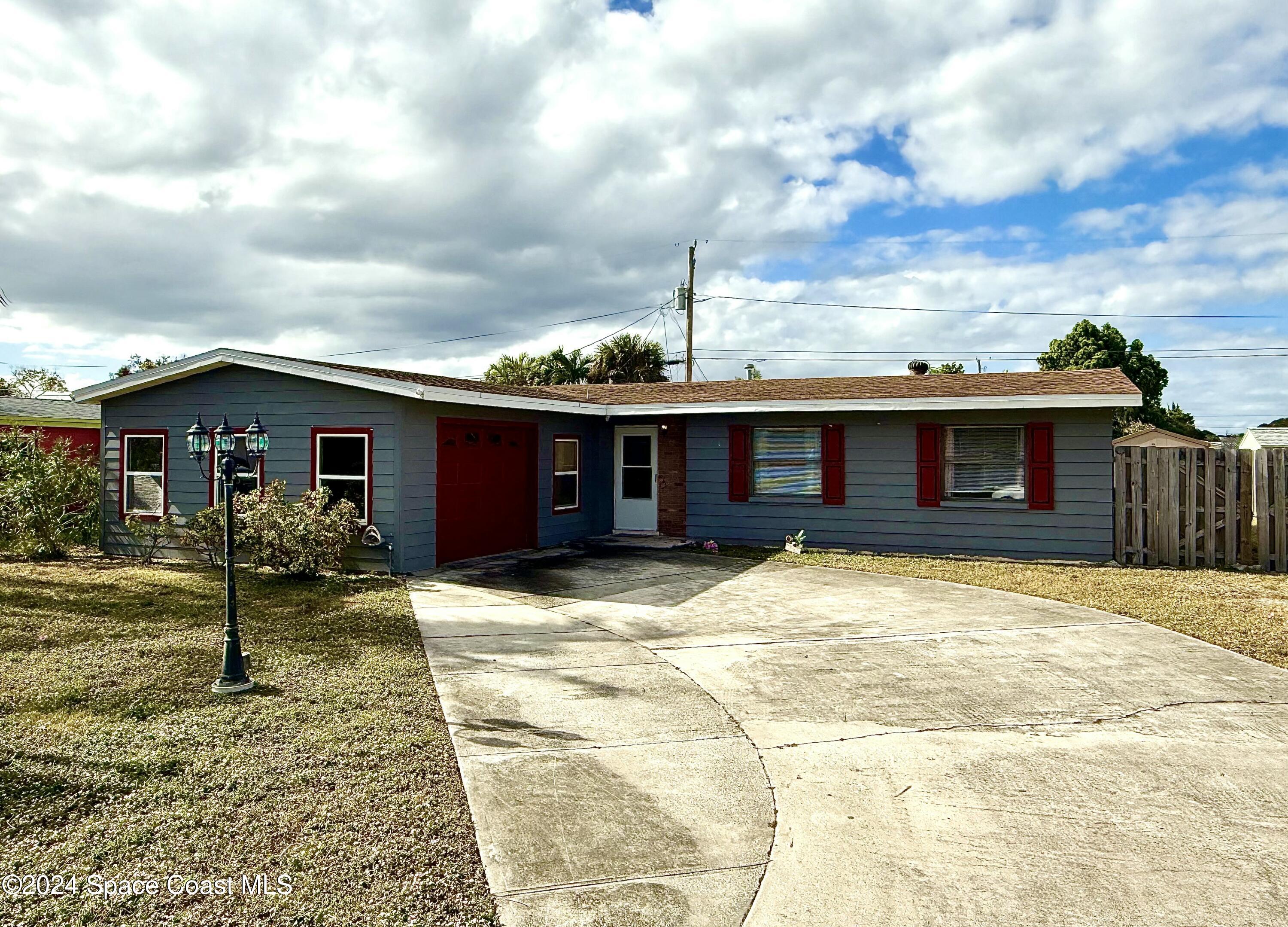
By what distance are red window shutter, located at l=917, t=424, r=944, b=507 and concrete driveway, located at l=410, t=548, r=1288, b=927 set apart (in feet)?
16.4

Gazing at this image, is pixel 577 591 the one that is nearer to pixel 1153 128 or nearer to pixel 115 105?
pixel 115 105

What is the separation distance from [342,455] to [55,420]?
39.0 feet

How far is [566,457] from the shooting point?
1443 cm

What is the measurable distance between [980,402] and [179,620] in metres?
11.3

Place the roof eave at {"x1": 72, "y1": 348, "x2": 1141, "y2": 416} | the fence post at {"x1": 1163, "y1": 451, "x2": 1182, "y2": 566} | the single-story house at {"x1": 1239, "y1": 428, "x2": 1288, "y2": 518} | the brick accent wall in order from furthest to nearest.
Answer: the single-story house at {"x1": 1239, "y1": 428, "x2": 1288, "y2": 518} < the brick accent wall < the fence post at {"x1": 1163, "y1": 451, "x2": 1182, "y2": 566} < the roof eave at {"x1": 72, "y1": 348, "x2": 1141, "y2": 416}

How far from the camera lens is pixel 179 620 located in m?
7.77

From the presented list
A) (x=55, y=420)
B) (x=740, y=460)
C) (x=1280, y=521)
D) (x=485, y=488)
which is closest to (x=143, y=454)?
(x=485, y=488)

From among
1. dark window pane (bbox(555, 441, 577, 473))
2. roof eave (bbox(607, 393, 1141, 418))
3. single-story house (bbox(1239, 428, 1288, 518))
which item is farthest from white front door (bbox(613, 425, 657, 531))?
single-story house (bbox(1239, 428, 1288, 518))

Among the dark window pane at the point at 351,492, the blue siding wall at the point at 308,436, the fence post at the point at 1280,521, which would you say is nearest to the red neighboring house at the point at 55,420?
the blue siding wall at the point at 308,436

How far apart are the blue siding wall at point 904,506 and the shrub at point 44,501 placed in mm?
10519

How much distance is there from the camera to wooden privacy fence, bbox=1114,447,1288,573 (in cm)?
1121

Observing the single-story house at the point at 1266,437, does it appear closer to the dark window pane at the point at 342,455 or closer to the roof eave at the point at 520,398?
the roof eave at the point at 520,398

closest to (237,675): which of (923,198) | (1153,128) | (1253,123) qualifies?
(923,198)

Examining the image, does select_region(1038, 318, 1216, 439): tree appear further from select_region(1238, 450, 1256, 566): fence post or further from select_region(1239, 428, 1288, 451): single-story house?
select_region(1238, 450, 1256, 566): fence post
